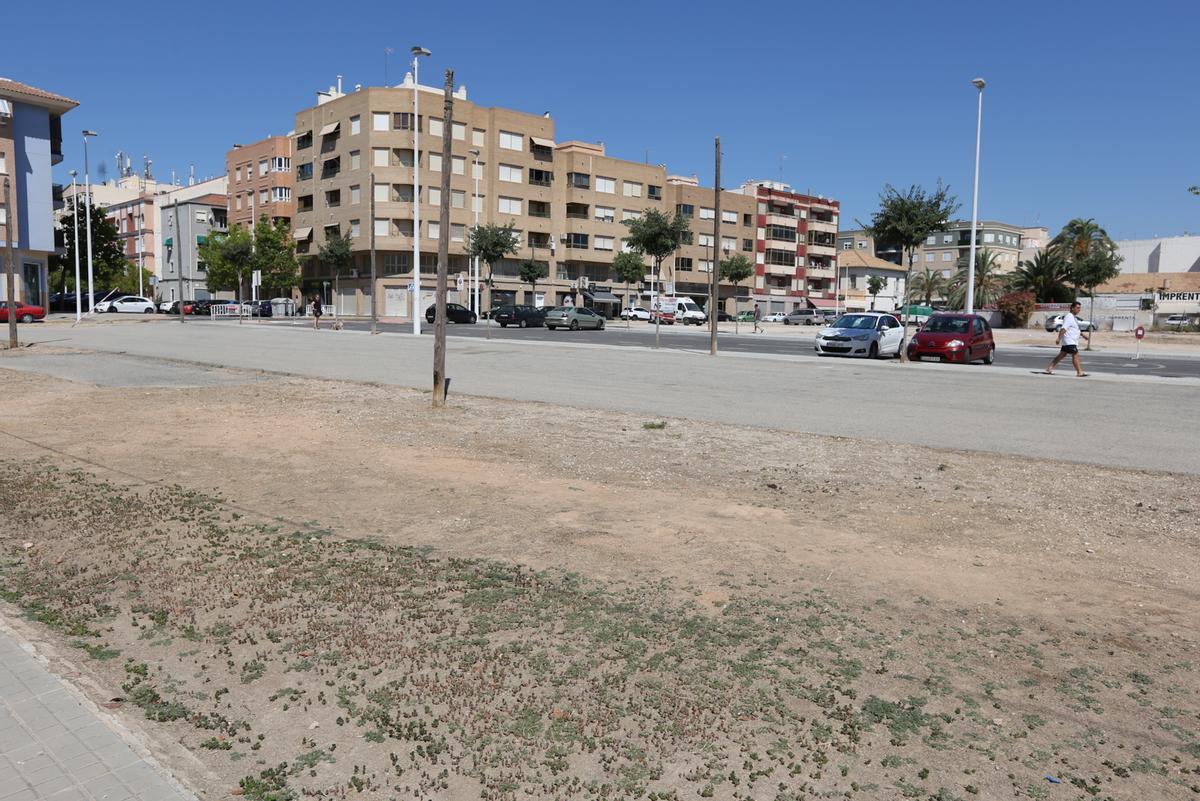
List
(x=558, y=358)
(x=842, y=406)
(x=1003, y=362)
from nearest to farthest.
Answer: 1. (x=842, y=406)
2. (x=558, y=358)
3. (x=1003, y=362)

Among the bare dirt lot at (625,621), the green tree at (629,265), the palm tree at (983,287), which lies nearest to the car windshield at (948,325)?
the bare dirt lot at (625,621)

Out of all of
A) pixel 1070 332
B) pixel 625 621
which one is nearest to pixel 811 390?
pixel 1070 332

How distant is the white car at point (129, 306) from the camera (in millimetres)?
64438

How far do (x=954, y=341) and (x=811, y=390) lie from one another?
36.0 ft

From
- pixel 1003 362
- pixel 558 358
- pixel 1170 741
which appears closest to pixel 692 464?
pixel 1170 741

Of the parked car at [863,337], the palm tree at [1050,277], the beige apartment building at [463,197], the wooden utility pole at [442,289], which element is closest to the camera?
the wooden utility pole at [442,289]

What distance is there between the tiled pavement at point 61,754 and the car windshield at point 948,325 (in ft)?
87.2

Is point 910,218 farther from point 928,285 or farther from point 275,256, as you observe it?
point 928,285

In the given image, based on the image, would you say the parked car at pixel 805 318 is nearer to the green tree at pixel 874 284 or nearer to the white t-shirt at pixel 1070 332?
the green tree at pixel 874 284

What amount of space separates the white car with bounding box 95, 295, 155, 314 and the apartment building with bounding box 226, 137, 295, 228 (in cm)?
2167

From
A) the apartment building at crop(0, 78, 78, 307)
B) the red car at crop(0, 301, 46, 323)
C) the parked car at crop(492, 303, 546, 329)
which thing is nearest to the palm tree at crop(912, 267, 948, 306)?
the parked car at crop(492, 303, 546, 329)

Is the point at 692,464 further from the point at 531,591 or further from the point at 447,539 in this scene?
the point at 531,591

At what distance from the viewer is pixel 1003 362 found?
94.4 feet

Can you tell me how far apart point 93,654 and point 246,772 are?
5.06 ft
